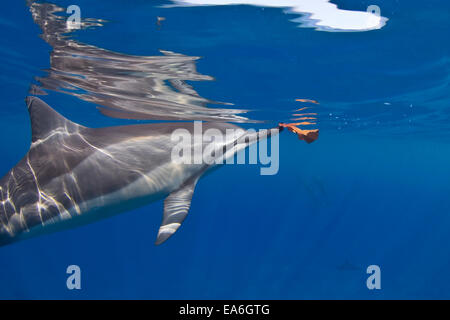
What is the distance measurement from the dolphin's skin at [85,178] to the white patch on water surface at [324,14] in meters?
2.98

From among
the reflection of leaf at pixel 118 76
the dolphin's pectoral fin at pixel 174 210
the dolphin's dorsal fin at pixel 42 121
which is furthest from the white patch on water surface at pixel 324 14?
the dolphin's pectoral fin at pixel 174 210

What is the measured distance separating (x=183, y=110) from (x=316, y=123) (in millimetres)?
10218

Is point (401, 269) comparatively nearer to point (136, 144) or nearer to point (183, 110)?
point (183, 110)

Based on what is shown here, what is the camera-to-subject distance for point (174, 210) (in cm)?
400

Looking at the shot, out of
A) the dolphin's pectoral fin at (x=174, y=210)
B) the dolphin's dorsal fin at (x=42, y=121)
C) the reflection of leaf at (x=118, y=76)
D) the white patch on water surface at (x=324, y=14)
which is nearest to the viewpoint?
the dolphin's pectoral fin at (x=174, y=210)

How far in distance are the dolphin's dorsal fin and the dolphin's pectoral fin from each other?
6.16 ft

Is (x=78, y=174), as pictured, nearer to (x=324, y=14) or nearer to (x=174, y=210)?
(x=174, y=210)

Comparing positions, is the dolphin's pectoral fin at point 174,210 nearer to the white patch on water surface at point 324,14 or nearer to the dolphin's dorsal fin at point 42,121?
the dolphin's dorsal fin at point 42,121

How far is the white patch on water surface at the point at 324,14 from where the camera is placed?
5715mm

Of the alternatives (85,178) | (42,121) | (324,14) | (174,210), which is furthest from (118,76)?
(174,210)

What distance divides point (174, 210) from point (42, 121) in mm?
2444

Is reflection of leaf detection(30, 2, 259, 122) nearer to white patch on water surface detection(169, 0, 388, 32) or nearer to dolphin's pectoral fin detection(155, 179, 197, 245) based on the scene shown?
white patch on water surface detection(169, 0, 388, 32)

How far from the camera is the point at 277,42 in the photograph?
297 inches

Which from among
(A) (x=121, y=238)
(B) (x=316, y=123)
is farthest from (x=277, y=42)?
(A) (x=121, y=238)
